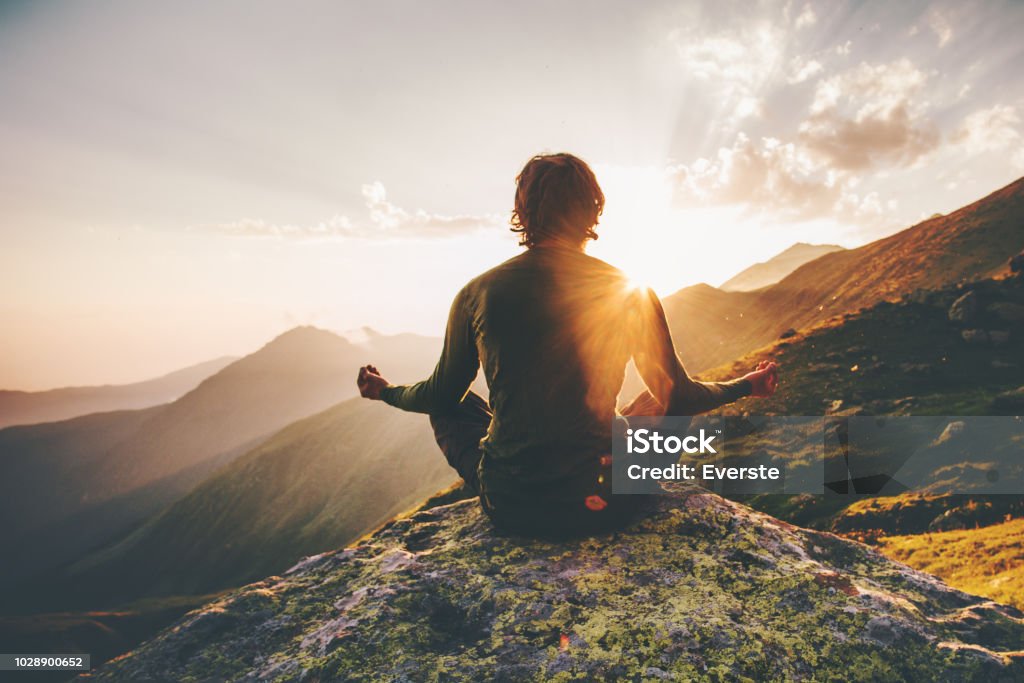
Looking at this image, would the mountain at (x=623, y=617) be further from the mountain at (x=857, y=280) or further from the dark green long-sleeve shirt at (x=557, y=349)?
the mountain at (x=857, y=280)

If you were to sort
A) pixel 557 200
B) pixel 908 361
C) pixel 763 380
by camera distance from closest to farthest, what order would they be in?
pixel 557 200 < pixel 763 380 < pixel 908 361

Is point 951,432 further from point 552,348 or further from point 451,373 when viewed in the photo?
point 451,373

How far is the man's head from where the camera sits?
460 cm

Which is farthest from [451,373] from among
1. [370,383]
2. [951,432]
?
[951,432]

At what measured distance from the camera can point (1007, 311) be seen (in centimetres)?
3800

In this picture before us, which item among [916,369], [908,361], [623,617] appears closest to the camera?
[623,617]

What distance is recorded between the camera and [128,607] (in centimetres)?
15662

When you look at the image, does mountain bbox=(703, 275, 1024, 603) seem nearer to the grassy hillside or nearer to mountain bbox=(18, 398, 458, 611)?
the grassy hillside

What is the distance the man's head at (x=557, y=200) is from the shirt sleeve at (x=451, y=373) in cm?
102

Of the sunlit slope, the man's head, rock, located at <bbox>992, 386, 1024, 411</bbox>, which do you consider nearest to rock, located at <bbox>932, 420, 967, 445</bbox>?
the sunlit slope

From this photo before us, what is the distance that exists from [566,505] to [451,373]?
1803mm

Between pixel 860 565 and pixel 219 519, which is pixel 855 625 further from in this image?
pixel 219 519

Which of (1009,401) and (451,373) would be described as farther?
(1009,401)

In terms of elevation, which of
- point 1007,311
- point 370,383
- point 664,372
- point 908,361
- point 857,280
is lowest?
point 908,361
